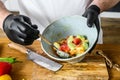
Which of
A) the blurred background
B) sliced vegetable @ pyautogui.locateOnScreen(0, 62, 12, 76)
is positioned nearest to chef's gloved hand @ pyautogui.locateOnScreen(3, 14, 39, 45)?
sliced vegetable @ pyautogui.locateOnScreen(0, 62, 12, 76)

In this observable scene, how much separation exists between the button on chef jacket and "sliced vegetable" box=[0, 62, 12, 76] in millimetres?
309

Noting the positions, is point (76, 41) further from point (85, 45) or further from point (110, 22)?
point (110, 22)

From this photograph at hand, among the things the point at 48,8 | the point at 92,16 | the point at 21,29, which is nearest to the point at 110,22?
the point at 48,8

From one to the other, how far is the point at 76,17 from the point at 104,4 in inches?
6.3

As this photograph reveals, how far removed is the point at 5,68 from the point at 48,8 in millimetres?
367

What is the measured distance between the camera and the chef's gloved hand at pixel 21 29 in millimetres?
769

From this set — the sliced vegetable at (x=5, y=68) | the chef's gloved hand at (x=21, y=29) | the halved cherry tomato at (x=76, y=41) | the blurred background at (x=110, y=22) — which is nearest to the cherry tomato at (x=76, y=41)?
the halved cherry tomato at (x=76, y=41)

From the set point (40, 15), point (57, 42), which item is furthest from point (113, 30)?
point (57, 42)

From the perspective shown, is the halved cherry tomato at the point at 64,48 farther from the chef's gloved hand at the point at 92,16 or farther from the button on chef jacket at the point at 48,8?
the button on chef jacket at the point at 48,8

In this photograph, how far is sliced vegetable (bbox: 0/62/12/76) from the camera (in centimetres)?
80

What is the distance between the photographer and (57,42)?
872mm

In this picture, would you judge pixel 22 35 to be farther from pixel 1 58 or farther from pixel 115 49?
pixel 115 49

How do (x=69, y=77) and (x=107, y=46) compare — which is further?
(x=107, y=46)

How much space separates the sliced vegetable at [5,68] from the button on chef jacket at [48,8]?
309 mm
